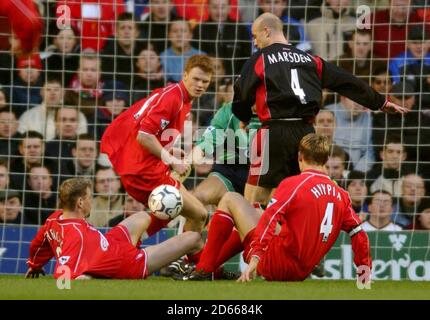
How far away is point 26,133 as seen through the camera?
1140 centimetres

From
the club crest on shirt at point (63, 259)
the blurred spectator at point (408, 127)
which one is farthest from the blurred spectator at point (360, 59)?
the club crest on shirt at point (63, 259)

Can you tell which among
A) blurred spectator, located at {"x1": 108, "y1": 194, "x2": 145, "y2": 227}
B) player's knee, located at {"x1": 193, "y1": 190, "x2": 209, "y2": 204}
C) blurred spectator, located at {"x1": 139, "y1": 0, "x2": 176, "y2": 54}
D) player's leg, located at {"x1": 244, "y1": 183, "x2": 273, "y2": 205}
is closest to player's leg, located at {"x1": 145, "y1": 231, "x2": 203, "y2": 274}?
player's leg, located at {"x1": 244, "y1": 183, "x2": 273, "y2": 205}

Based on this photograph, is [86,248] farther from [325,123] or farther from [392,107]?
[325,123]

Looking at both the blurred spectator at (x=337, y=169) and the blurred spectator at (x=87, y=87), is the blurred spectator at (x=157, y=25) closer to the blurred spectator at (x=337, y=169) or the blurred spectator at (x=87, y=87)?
the blurred spectator at (x=87, y=87)

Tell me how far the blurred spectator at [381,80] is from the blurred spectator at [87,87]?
2.83 metres

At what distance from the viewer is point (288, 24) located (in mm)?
11562

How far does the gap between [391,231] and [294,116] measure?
8.67 ft

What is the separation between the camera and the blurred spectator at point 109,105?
37.8 ft

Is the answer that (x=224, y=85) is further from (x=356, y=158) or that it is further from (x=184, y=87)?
(x=184, y=87)

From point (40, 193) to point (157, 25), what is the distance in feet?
7.13

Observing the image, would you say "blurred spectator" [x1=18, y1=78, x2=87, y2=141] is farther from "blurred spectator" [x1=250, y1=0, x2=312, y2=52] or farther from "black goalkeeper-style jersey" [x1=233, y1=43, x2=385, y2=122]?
"black goalkeeper-style jersey" [x1=233, y1=43, x2=385, y2=122]

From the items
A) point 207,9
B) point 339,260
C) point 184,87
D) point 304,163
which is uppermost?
point 207,9

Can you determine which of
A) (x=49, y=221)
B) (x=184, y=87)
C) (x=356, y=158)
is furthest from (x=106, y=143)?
(x=356, y=158)

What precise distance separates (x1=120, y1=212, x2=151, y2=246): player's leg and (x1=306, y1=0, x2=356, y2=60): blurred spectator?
380 centimetres
